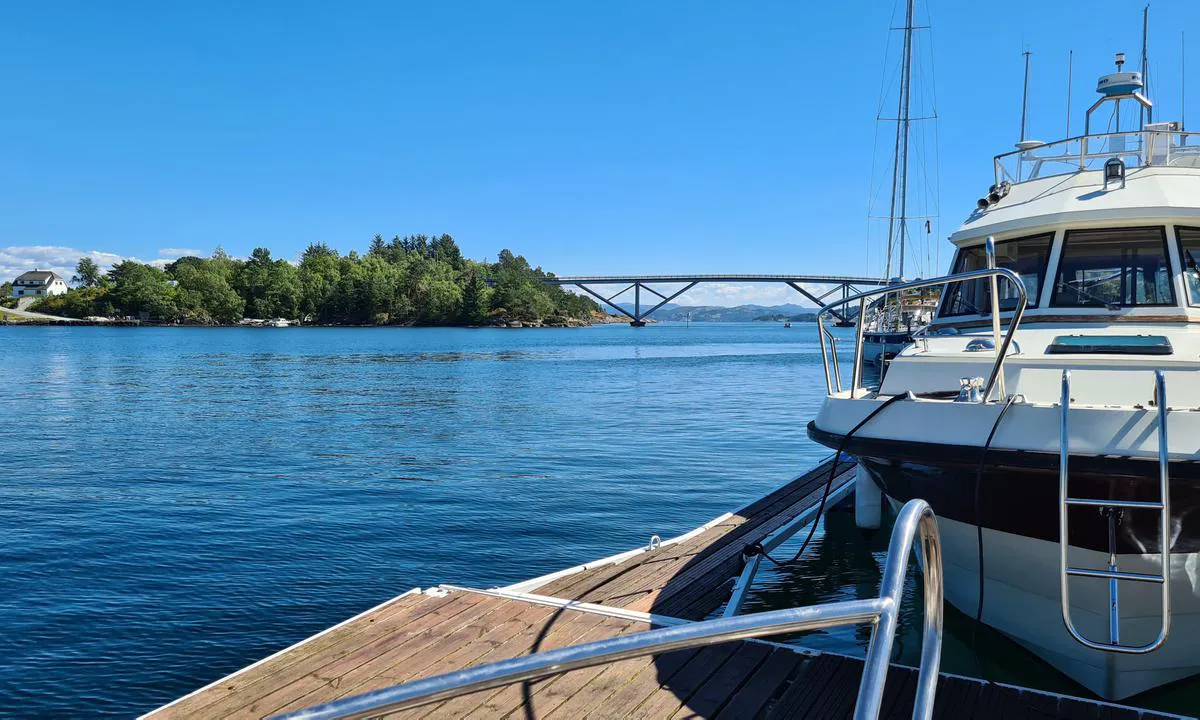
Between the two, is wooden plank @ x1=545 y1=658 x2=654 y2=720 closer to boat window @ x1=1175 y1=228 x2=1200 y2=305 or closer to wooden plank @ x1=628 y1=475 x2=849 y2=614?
wooden plank @ x1=628 y1=475 x2=849 y2=614

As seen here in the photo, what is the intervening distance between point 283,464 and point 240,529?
17.4 feet

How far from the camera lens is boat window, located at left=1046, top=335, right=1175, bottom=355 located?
6.58m

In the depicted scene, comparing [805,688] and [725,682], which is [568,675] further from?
[805,688]

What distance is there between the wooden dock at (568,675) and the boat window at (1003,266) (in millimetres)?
3970

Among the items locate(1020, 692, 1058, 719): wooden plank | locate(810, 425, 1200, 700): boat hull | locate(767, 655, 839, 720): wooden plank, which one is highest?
locate(810, 425, 1200, 700): boat hull

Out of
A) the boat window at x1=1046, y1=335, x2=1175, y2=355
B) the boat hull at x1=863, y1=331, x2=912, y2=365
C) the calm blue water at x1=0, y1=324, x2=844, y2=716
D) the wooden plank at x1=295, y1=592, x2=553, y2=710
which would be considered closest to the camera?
the wooden plank at x1=295, y1=592, x2=553, y2=710

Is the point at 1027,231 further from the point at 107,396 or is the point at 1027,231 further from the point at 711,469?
the point at 107,396

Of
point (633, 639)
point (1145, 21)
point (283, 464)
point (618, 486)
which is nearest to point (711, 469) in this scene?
point (618, 486)

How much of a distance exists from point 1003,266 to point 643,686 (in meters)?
5.63

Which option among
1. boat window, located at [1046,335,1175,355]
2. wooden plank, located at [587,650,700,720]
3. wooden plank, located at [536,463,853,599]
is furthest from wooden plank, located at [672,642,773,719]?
boat window, located at [1046,335,1175,355]

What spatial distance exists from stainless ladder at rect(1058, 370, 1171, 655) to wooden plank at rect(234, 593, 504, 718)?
405cm

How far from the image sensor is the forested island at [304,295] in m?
140

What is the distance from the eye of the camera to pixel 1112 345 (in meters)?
6.70

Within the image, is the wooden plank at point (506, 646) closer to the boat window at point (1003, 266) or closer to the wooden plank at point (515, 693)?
the wooden plank at point (515, 693)
